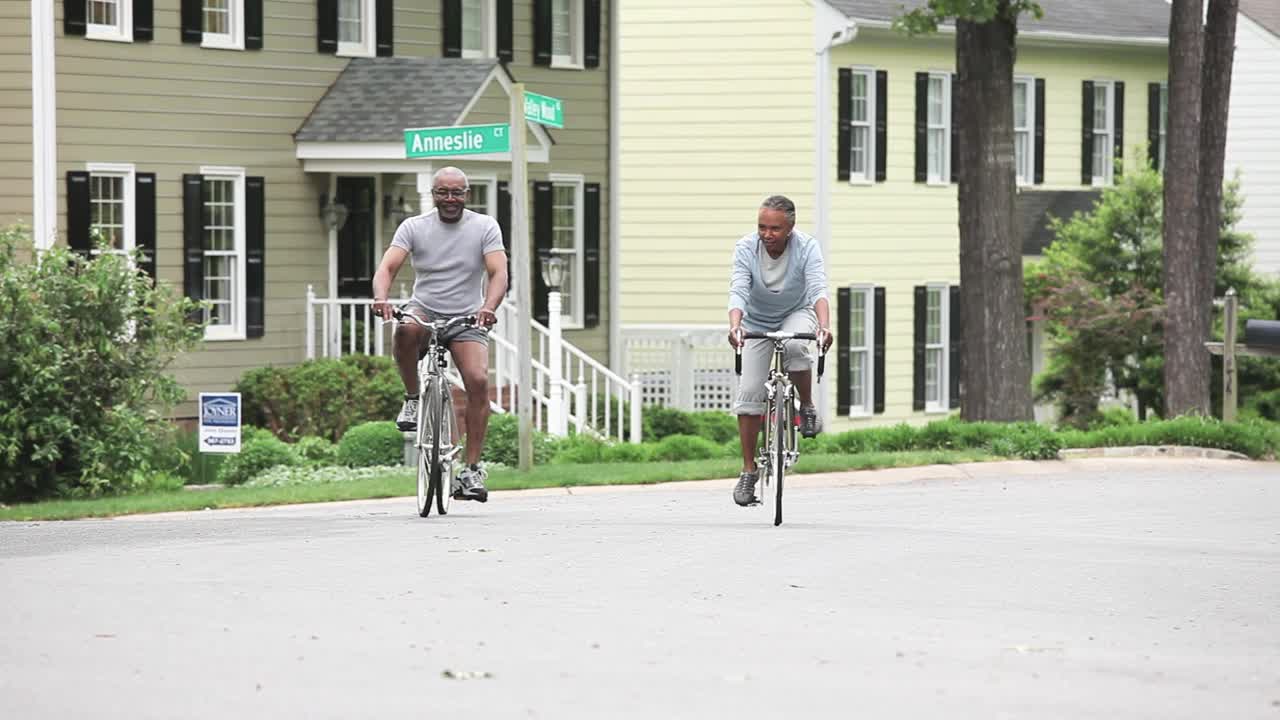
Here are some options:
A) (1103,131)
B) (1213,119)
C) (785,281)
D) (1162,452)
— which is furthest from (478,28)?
(785,281)

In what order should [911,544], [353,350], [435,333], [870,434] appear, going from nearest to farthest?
[911,544]
[435,333]
[870,434]
[353,350]

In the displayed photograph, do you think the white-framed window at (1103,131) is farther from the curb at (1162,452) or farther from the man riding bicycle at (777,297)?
the man riding bicycle at (777,297)

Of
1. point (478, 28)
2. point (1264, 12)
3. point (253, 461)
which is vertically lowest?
point (253, 461)

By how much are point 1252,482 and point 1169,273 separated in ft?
25.4

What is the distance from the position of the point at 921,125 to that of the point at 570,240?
8.99m

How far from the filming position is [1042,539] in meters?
11.9

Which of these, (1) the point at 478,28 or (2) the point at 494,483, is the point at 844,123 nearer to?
(1) the point at 478,28

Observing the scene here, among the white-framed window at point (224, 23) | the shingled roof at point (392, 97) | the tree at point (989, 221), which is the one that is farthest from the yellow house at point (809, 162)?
the tree at point (989, 221)

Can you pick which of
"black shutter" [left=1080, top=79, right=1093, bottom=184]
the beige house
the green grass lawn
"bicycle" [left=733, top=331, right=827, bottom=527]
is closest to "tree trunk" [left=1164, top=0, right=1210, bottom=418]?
the green grass lawn

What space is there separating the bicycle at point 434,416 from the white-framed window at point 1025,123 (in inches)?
1022

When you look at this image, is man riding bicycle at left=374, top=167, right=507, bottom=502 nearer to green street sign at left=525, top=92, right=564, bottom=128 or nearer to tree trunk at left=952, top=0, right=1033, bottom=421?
green street sign at left=525, top=92, right=564, bottom=128

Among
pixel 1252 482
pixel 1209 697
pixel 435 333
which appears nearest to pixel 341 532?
pixel 435 333

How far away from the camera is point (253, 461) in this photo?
67.4ft

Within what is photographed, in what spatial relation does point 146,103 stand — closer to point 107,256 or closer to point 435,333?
point 107,256
